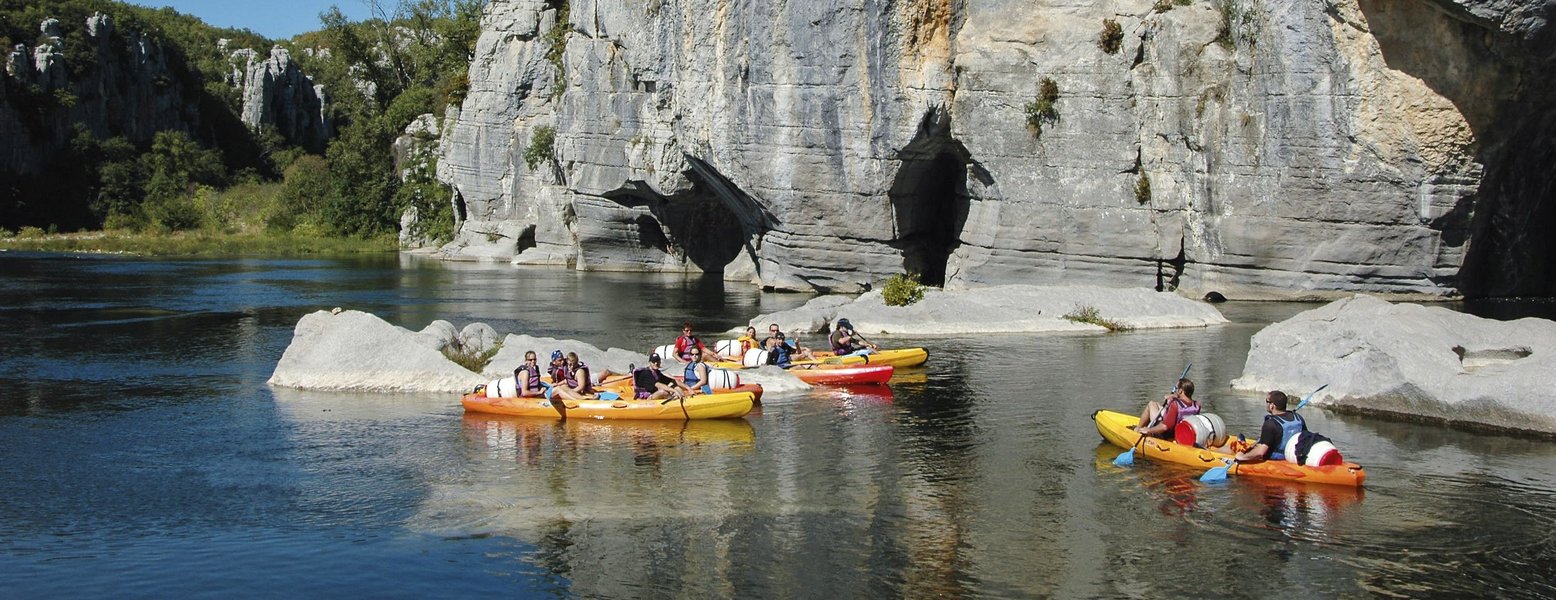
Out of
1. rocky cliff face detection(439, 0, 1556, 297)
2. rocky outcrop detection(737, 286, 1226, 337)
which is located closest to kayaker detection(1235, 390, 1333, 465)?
rocky outcrop detection(737, 286, 1226, 337)

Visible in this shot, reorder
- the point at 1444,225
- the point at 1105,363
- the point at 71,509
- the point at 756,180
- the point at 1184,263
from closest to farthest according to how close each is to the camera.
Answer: the point at 71,509
the point at 1105,363
the point at 1444,225
the point at 1184,263
the point at 756,180

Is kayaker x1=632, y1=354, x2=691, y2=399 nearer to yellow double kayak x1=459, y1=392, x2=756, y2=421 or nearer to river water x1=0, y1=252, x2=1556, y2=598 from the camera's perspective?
yellow double kayak x1=459, y1=392, x2=756, y2=421

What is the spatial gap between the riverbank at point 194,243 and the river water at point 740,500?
4984cm

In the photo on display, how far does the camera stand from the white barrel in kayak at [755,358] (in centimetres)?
2762

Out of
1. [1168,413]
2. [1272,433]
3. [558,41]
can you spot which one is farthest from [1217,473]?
[558,41]

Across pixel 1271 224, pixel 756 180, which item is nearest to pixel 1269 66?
pixel 1271 224

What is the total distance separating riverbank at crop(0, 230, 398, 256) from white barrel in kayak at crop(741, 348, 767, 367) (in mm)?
55066

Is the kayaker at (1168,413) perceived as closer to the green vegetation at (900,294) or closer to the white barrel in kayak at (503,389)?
the white barrel in kayak at (503,389)

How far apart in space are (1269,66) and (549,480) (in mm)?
27466

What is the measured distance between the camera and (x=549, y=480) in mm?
18469

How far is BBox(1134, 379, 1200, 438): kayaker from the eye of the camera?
19688mm

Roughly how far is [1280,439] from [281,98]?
360 feet

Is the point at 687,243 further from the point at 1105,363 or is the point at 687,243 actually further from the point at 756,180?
the point at 1105,363

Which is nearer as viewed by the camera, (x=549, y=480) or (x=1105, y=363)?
(x=549, y=480)
